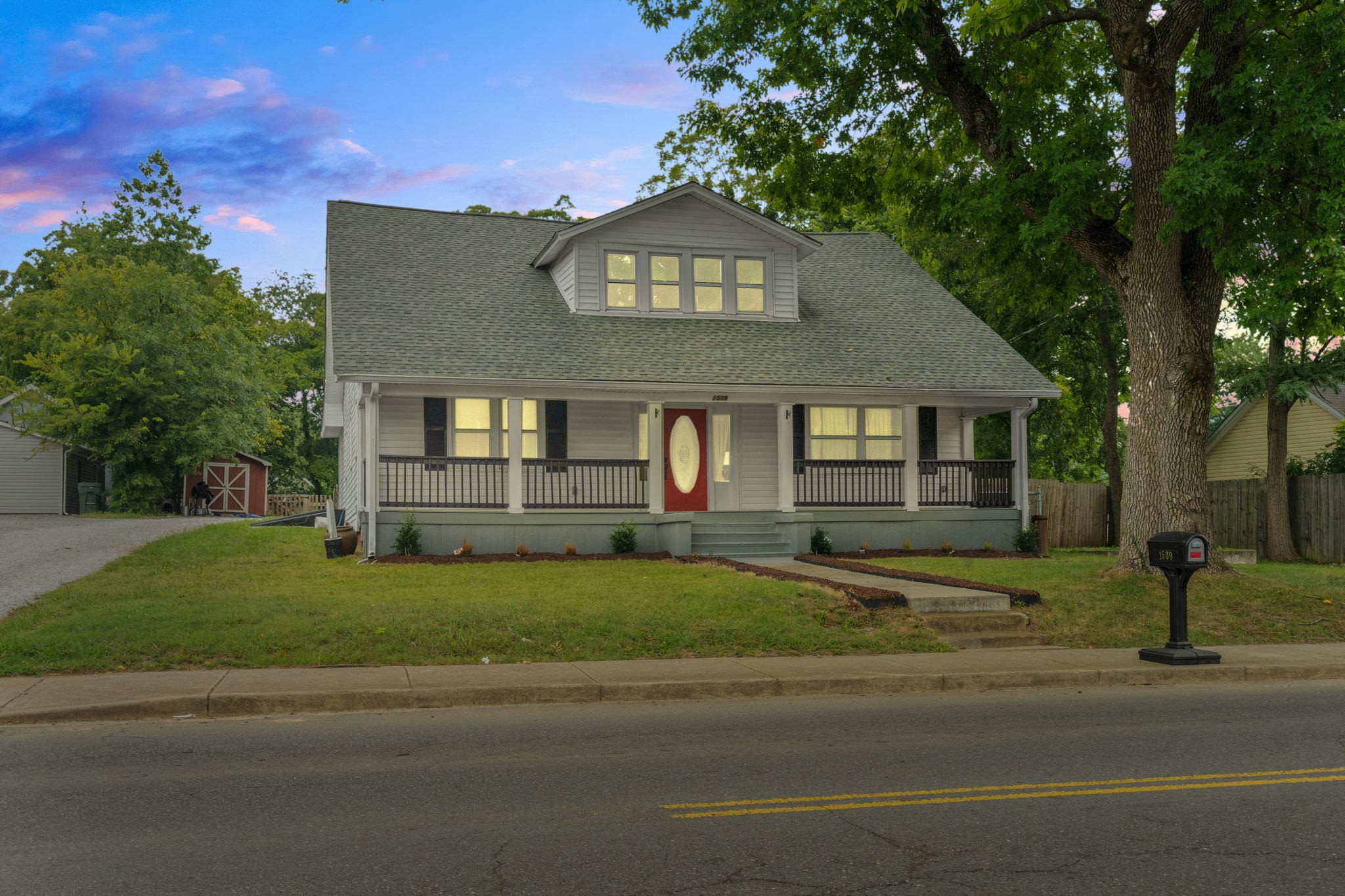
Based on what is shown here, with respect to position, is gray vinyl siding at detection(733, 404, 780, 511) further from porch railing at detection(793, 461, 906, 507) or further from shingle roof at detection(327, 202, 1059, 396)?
shingle roof at detection(327, 202, 1059, 396)

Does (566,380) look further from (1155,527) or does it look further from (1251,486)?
(1251,486)

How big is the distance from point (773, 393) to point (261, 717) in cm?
1394

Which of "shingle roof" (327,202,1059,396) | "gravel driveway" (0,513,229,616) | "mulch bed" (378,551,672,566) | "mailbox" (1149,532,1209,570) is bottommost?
"mulch bed" (378,551,672,566)

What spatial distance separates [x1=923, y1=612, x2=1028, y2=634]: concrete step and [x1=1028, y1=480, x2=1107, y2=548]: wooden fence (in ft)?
55.3

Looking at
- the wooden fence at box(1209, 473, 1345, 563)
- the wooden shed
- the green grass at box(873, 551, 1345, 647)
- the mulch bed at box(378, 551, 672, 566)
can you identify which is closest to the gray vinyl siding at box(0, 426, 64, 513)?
the wooden shed

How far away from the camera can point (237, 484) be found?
153 ft

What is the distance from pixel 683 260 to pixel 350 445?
395 inches

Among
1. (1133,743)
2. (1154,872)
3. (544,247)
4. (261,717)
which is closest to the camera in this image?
(1154,872)

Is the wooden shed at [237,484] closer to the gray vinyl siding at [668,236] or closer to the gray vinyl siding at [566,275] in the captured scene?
the gray vinyl siding at [566,275]

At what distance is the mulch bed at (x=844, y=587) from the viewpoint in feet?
43.2

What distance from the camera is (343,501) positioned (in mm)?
29797

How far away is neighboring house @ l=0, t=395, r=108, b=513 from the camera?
1524 inches

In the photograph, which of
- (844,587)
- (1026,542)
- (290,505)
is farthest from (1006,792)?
(290,505)

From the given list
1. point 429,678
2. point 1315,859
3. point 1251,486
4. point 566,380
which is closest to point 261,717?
point 429,678
